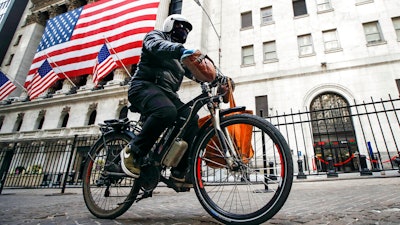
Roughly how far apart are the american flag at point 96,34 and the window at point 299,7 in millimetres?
11360

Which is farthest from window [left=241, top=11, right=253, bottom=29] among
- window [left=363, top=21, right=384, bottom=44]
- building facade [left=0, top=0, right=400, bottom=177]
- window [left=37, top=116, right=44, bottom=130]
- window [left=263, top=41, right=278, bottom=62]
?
window [left=37, top=116, right=44, bottom=130]

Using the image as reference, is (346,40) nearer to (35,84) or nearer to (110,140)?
(110,140)

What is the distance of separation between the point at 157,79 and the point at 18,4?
46569 millimetres

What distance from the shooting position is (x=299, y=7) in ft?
56.4

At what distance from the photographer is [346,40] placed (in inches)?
585

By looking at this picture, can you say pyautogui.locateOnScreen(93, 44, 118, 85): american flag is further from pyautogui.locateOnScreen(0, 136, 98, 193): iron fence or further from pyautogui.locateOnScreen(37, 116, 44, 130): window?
pyautogui.locateOnScreen(37, 116, 44, 130): window

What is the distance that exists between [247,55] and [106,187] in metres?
17.0

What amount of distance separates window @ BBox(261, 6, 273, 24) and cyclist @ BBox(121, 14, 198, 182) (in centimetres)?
1801

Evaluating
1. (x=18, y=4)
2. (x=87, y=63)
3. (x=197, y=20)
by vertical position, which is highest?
(x=18, y=4)

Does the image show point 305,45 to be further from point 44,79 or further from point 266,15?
point 44,79

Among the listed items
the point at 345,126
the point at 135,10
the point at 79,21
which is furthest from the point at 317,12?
the point at 79,21

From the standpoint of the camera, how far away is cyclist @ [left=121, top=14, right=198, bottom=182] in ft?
6.51

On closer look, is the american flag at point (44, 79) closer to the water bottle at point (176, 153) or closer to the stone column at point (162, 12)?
the stone column at point (162, 12)

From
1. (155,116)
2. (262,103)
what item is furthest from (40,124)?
(155,116)
